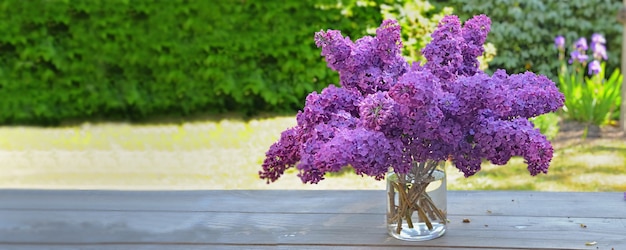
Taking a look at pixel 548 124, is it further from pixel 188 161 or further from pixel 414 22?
pixel 188 161

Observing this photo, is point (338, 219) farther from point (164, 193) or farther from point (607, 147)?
point (607, 147)

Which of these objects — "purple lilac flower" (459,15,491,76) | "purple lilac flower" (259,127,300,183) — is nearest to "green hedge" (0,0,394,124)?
"purple lilac flower" (459,15,491,76)

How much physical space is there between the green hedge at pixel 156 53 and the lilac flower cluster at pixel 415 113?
3500 millimetres

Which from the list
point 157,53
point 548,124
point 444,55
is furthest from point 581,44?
point 444,55

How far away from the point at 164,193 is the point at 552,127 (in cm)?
309

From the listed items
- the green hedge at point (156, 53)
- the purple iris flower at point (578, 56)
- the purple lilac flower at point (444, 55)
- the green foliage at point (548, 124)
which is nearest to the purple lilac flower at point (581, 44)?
the purple iris flower at point (578, 56)

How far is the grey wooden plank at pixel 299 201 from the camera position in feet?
5.67

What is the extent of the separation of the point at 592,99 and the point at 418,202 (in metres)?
3.45

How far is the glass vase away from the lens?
4.91ft

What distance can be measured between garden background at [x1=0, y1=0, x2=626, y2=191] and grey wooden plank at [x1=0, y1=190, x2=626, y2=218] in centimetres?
280

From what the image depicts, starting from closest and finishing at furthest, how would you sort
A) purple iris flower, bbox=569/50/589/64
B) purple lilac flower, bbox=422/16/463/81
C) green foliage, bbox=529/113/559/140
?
purple lilac flower, bbox=422/16/463/81, green foliage, bbox=529/113/559/140, purple iris flower, bbox=569/50/589/64

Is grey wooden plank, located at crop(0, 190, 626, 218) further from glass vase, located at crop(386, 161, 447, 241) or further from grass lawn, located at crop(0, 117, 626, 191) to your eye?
grass lawn, located at crop(0, 117, 626, 191)

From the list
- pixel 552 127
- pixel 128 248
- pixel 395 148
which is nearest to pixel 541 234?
pixel 395 148

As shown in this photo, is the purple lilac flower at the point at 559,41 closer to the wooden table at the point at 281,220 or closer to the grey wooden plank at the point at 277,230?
the wooden table at the point at 281,220
